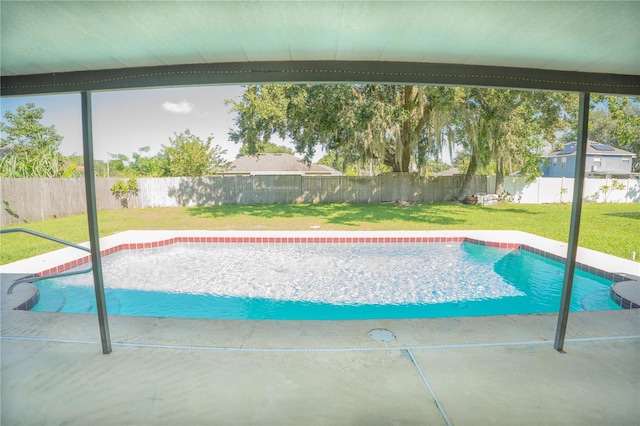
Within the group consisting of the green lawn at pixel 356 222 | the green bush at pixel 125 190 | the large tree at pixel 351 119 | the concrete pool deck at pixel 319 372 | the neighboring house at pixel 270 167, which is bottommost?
the concrete pool deck at pixel 319 372

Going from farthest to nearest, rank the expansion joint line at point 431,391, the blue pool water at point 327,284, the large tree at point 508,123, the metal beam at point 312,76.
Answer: the large tree at point 508,123, the blue pool water at point 327,284, the metal beam at point 312,76, the expansion joint line at point 431,391

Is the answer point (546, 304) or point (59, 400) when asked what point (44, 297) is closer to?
point (59, 400)

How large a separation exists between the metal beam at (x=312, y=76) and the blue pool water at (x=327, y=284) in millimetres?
2762

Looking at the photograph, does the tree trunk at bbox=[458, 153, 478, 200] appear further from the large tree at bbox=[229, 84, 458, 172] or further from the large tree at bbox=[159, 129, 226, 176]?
the large tree at bbox=[159, 129, 226, 176]

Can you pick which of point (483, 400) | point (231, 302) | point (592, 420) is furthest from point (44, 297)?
point (592, 420)

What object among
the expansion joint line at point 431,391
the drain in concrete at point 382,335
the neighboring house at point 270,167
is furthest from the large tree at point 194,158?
the expansion joint line at point 431,391

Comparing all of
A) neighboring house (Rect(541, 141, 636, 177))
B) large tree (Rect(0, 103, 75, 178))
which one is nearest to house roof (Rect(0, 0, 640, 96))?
large tree (Rect(0, 103, 75, 178))

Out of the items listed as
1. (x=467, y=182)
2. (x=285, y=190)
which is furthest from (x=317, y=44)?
(x=467, y=182)

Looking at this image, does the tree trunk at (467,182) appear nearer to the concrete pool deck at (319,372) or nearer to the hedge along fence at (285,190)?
the hedge along fence at (285,190)

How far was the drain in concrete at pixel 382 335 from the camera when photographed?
228 centimetres

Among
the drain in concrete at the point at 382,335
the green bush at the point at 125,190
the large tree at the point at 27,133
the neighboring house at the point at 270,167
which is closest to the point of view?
the drain in concrete at the point at 382,335

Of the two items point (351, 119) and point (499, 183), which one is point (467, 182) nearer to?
point (499, 183)

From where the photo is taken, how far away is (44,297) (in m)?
4.00

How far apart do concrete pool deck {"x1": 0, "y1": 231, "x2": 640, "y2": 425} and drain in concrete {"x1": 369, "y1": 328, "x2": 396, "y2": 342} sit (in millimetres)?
50
